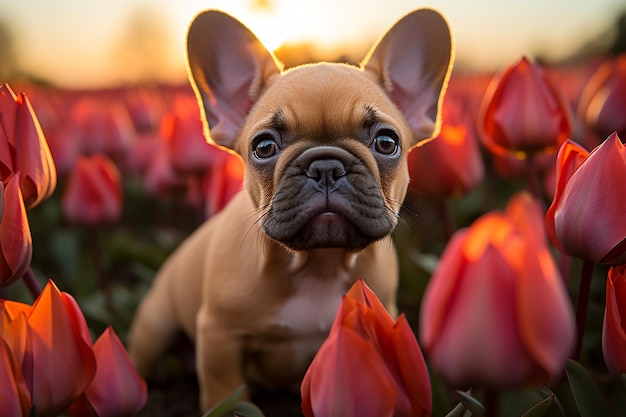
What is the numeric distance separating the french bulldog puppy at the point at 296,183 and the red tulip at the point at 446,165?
23 centimetres

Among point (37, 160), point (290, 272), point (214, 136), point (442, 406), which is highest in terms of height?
point (37, 160)

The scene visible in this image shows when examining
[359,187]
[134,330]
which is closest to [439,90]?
[359,187]

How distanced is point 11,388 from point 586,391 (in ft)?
3.61

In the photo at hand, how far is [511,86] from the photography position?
84.4 inches

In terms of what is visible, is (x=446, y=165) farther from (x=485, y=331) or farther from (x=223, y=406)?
(x=485, y=331)

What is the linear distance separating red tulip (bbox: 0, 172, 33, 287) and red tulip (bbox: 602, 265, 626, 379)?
1143 mm

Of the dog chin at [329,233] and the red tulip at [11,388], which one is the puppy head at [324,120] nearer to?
the dog chin at [329,233]

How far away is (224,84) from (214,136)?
202 millimetres

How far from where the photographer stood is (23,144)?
4.79 ft

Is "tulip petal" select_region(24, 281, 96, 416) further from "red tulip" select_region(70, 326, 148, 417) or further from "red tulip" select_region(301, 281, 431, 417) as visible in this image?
"red tulip" select_region(301, 281, 431, 417)

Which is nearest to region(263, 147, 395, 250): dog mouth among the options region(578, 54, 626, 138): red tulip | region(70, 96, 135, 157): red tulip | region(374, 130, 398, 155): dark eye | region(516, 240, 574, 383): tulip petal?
region(374, 130, 398, 155): dark eye

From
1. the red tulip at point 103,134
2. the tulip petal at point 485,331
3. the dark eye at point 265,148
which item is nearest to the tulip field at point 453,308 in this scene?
the tulip petal at point 485,331

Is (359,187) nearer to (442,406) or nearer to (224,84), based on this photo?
(442,406)

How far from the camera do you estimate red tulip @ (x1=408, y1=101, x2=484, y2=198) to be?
100.0 inches
